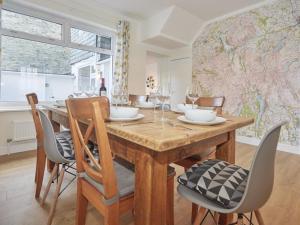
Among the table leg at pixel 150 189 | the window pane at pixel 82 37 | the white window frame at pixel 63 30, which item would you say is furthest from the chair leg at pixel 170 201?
the window pane at pixel 82 37

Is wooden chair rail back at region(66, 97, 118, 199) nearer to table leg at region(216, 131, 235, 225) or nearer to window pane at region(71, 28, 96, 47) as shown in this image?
table leg at region(216, 131, 235, 225)

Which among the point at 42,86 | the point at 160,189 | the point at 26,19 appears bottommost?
the point at 160,189

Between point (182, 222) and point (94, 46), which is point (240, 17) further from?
point (182, 222)

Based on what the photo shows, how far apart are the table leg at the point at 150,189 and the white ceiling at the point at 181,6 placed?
3481 millimetres

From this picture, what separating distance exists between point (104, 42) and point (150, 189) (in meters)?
3.83

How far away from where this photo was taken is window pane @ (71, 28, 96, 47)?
3.46 metres

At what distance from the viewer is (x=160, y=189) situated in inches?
29.7

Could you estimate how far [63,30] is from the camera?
329cm

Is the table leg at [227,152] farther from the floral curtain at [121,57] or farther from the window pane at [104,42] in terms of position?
the window pane at [104,42]

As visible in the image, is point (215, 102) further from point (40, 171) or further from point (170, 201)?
point (40, 171)

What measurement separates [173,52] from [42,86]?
3305mm

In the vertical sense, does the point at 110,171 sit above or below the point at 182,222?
above

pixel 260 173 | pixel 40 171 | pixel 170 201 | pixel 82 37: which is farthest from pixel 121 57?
pixel 260 173

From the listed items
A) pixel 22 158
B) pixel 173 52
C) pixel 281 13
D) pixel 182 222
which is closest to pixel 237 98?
pixel 281 13
